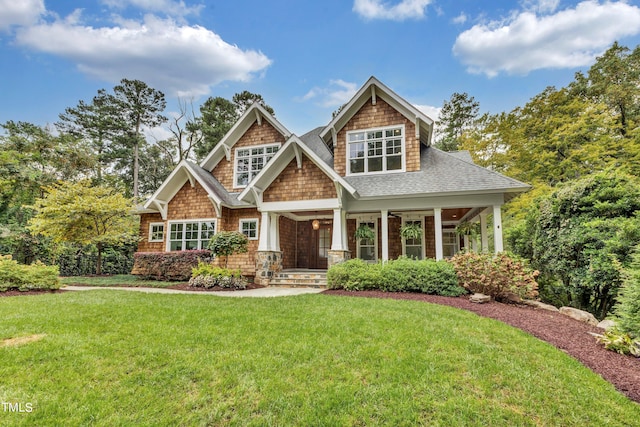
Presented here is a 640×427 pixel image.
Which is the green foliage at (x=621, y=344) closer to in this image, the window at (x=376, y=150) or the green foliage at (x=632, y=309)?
the green foliage at (x=632, y=309)

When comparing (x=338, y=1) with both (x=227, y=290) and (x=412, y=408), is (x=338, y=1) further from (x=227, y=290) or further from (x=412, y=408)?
(x=412, y=408)

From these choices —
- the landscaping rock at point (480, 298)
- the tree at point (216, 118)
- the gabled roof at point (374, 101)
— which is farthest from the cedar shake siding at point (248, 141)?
Result: the tree at point (216, 118)

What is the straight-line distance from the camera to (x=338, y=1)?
40.2 feet

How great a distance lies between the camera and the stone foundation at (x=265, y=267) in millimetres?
11227

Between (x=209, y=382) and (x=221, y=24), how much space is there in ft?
49.0

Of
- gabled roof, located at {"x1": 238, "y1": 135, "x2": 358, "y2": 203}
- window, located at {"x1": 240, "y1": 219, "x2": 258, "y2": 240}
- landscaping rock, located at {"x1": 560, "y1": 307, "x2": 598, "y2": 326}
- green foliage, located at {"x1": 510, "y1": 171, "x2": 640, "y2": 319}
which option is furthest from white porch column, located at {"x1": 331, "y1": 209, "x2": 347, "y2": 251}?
landscaping rock, located at {"x1": 560, "y1": 307, "x2": 598, "y2": 326}

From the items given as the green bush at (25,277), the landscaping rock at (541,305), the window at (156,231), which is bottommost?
the landscaping rock at (541,305)

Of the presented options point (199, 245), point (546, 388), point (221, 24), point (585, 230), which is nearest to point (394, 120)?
point (585, 230)

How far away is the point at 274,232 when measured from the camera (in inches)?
469

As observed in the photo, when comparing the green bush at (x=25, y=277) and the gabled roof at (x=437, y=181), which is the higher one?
the gabled roof at (x=437, y=181)

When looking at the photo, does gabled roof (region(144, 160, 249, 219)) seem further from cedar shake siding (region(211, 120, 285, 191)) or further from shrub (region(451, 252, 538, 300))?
shrub (region(451, 252, 538, 300))

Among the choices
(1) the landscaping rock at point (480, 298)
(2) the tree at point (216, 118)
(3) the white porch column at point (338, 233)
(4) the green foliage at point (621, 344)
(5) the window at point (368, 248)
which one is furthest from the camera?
(2) the tree at point (216, 118)

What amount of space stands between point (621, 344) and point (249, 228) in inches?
462

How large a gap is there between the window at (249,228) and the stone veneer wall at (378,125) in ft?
14.3
